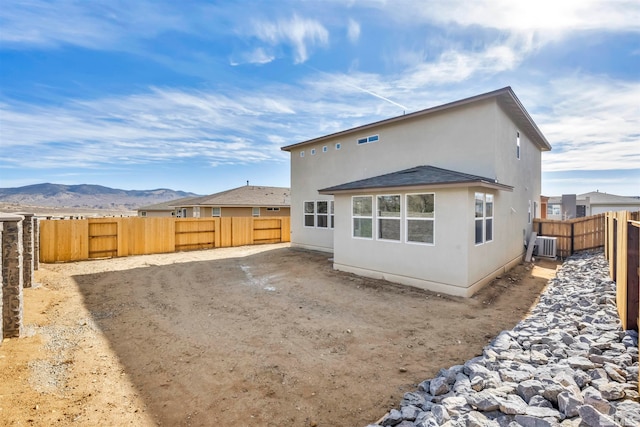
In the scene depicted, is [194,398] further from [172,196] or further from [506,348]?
[172,196]

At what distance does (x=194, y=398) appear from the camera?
3.52 meters

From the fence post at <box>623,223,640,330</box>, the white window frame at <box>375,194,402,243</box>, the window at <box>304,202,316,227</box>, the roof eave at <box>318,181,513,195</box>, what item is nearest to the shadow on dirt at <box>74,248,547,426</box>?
the white window frame at <box>375,194,402,243</box>

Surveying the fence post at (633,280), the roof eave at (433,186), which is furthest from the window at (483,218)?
the fence post at (633,280)

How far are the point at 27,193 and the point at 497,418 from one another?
18168cm

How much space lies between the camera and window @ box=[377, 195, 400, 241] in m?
8.84

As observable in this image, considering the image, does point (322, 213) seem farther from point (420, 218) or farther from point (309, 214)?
point (420, 218)

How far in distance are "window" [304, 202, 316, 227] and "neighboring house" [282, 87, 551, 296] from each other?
2321mm

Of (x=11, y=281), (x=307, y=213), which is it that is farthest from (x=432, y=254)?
(x=11, y=281)

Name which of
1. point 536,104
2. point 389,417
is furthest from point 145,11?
point 536,104

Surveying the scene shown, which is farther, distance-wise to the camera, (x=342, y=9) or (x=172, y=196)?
(x=172, y=196)

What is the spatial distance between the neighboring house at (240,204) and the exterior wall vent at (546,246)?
18.3m

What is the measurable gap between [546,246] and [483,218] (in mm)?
7049

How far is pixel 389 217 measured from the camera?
9023 mm

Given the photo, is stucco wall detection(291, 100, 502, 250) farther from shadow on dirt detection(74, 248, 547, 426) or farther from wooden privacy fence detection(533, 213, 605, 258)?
wooden privacy fence detection(533, 213, 605, 258)
